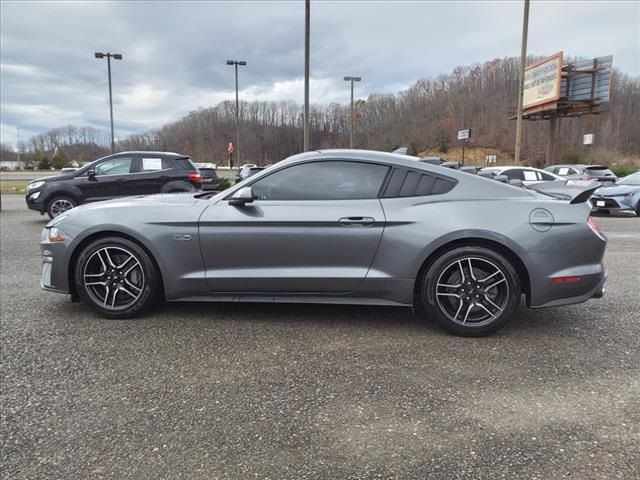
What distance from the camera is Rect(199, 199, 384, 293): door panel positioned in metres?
3.54

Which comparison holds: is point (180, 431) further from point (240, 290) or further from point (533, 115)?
point (533, 115)

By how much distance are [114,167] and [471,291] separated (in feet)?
30.5

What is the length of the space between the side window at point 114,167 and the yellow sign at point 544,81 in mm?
27944

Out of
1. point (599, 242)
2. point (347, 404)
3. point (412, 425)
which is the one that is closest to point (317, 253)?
point (347, 404)

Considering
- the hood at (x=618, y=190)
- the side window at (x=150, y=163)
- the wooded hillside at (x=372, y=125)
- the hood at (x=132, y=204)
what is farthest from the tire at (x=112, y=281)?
the wooded hillside at (x=372, y=125)

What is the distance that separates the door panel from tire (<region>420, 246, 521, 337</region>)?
0.55 meters

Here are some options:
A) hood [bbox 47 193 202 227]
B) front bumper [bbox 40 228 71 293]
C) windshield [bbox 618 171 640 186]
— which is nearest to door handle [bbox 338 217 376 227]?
hood [bbox 47 193 202 227]

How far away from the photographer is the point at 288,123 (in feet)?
309

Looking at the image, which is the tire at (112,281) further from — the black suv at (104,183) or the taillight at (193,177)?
the taillight at (193,177)

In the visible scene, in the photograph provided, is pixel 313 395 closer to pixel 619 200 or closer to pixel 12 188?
pixel 619 200

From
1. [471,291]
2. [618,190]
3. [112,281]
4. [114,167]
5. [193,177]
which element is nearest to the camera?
[471,291]

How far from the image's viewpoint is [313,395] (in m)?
2.61

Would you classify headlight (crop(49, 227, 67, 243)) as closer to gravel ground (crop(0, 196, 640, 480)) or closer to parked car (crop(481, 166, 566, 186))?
gravel ground (crop(0, 196, 640, 480))

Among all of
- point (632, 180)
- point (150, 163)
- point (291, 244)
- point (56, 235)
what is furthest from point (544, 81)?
point (56, 235)
